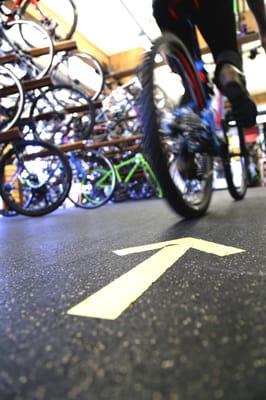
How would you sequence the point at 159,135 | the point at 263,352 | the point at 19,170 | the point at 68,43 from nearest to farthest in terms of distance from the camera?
1. the point at 263,352
2. the point at 159,135
3. the point at 19,170
4. the point at 68,43

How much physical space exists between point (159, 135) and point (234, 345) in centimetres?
65

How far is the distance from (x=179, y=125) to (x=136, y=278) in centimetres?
61

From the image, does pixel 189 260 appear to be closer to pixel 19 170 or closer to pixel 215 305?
pixel 215 305

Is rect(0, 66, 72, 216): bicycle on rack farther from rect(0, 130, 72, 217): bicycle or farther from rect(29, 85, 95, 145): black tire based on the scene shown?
rect(29, 85, 95, 145): black tire

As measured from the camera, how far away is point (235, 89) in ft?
3.27

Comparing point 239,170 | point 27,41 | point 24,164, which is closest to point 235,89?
point 239,170

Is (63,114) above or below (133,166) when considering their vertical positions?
above

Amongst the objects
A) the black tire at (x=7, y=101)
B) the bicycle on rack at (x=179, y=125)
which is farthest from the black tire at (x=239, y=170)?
the black tire at (x=7, y=101)

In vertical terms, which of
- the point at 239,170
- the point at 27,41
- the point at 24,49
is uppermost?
the point at 27,41

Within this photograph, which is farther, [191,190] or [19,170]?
[19,170]

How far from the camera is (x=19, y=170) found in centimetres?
218

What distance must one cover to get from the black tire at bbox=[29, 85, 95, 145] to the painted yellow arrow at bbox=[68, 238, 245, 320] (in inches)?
81.3

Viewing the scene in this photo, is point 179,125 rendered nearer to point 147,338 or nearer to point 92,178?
point 147,338

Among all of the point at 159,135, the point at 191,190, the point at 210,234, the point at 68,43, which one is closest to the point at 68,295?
the point at 210,234
